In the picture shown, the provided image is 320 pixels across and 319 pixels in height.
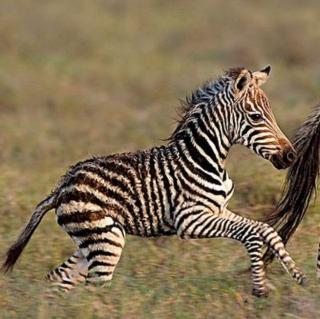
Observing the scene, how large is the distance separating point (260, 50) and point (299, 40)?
663 millimetres

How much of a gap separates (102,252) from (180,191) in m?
0.61

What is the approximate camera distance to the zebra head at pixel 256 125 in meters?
6.73

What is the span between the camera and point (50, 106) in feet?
48.0

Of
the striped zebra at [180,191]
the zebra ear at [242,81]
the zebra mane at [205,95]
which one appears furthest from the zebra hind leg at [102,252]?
the zebra ear at [242,81]

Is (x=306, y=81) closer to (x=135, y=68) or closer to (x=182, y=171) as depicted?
(x=135, y=68)

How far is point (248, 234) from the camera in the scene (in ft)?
21.3

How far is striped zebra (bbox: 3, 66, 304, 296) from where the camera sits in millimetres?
6582

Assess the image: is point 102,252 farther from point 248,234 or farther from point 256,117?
point 256,117

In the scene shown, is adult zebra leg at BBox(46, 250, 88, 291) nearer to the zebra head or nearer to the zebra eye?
the zebra head

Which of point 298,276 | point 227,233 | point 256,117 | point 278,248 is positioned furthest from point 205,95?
point 298,276

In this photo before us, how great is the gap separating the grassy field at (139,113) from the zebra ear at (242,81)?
117 centimetres

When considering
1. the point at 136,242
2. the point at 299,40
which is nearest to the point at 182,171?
the point at 136,242

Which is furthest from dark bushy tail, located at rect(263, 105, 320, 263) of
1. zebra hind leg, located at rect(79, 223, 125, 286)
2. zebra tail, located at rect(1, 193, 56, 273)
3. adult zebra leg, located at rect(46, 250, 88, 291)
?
zebra tail, located at rect(1, 193, 56, 273)

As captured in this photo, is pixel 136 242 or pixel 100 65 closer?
pixel 136 242
